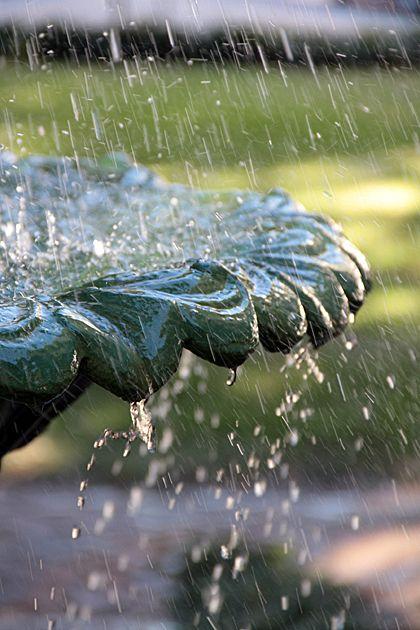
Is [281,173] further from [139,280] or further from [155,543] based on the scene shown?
[139,280]

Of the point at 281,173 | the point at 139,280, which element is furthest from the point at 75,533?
the point at 281,173

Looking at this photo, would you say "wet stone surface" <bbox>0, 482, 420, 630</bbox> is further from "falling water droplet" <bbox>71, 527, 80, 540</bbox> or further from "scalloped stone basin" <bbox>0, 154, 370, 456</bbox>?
"scalloped stone basin" <bbox>0, 154, 370, 456</bbox>

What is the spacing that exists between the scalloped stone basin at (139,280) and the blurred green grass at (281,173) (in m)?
1.97

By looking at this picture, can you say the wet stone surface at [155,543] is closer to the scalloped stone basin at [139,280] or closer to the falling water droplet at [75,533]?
the falling water droplet at [75,533]

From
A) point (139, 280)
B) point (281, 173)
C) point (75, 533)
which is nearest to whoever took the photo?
point (139, 280)

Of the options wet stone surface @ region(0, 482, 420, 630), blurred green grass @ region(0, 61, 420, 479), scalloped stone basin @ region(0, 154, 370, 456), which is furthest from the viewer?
blurred green grass @ region(0, 61, 420, 479)

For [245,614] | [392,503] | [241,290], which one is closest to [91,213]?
[241,290]

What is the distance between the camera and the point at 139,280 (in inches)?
58.4

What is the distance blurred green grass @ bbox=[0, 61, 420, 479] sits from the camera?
15.1 ft

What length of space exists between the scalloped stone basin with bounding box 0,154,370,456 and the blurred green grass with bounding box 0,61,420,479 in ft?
6.47

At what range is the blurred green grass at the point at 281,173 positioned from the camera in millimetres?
4590

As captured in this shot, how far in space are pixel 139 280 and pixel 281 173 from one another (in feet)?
13.0

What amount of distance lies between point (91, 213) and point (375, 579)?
1420mm

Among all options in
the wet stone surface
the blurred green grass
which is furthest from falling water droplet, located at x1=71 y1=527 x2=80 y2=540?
the blurred green grass
